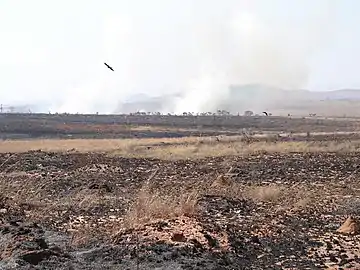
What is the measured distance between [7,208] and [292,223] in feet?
19.8

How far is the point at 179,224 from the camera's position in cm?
1181

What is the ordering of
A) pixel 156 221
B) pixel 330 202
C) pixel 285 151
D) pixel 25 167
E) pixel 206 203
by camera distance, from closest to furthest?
pixel 156 221 → pixel 206 203 → pixel 330 202 → pixel 25 167 → pixel 285 151

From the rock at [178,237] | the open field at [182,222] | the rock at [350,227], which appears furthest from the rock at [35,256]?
the rock at [350,227]

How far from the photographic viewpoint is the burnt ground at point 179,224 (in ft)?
32.4

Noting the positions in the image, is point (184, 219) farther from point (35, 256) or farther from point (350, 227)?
point (35, 256)

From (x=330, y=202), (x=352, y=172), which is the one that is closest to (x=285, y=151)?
(x=352, y=172)

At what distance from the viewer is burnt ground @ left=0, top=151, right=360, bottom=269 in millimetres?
9883

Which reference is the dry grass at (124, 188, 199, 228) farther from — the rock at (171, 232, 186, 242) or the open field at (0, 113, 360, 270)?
the rock at (171, 232, 186, 242)

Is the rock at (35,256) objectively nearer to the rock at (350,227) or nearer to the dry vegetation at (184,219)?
the dry vegetation at (184,219)

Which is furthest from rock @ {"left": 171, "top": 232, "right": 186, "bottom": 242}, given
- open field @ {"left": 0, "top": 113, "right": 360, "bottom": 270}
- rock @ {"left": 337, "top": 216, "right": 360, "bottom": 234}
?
rock @ {"left": 337, "top": 216, "right": 360, "bottom": 234}

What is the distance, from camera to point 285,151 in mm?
42188

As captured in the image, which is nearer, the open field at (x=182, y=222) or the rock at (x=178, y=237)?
the open field at (x=182, y=222)

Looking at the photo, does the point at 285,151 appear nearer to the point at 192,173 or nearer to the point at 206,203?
the point at 192,173

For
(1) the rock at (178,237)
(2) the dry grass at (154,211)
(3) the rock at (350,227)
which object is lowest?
(3) the rock at (350,227)
